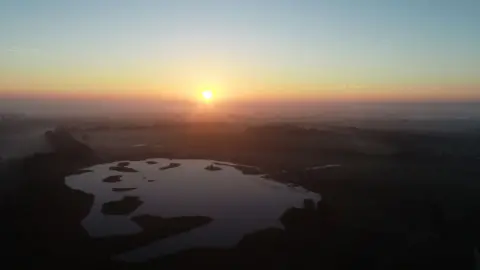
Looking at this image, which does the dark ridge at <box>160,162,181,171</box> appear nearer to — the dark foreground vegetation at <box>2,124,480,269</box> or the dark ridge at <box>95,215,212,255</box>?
the dark foreground vegetation at <box>2,124,480,269</box>

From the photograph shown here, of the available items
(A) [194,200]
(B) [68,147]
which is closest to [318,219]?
(A) [194,200]

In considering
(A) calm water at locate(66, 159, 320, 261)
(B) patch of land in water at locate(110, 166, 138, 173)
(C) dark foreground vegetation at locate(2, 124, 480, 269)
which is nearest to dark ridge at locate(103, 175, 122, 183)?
(A) calm water at locate(66, 159, 320, 261)

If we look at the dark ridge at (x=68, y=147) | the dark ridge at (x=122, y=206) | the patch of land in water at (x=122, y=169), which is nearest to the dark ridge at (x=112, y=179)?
the patch of land in water at (x=122, y=169)

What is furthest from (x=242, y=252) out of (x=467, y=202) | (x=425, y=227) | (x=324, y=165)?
(x=324, y=165)

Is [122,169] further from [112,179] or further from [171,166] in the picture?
[171,166]

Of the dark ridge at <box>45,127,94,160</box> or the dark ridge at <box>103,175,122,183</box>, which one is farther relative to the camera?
the dark ridge at <box>45,127,94,160</box>

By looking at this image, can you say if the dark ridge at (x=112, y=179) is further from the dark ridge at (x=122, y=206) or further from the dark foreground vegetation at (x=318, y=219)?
the dark ridge at (x=122, y=206)
